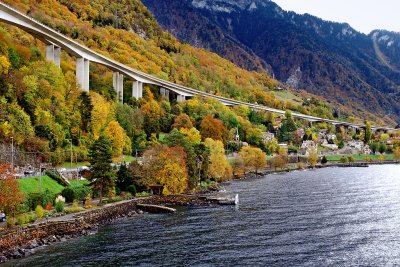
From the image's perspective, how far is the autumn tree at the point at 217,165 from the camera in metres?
110

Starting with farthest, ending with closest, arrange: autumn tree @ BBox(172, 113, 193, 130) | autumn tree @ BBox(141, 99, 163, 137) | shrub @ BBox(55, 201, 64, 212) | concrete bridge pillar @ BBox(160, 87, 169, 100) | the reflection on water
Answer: concrete bridge pillar @ BBox(160, 87, 169, 100) < autumn tree @ BBox(172, 113, 193, 130) < autumn tree @ BBox(141, 99, 163, 137) < shrub @ BBox(55, 201, 64, 212) < the reflection on water

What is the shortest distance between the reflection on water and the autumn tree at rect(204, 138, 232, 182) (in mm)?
26984

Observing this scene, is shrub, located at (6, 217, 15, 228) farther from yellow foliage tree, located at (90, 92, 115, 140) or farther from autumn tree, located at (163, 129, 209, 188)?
yellow foliage tree, located at (90, 92, 115, 140)

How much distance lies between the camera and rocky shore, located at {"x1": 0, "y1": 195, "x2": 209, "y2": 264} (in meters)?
47.0

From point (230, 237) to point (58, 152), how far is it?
3605cm

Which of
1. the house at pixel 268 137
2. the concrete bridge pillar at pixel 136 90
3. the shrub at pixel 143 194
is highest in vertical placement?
the concrete bridge pillar at pixel 136 90

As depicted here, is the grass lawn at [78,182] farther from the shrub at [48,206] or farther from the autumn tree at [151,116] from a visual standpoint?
the autumn tree at [151,116]

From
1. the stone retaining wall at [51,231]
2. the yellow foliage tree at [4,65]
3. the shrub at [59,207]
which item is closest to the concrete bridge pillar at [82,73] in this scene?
the yellow foliage tree at [4,65]

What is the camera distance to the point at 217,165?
11112cm

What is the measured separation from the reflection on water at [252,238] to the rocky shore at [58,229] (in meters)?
1.41

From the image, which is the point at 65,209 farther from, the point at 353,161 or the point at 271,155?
the point at 353,161

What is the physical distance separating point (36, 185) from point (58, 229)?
45.6 ft

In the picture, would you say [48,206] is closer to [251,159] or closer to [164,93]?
[251,159]

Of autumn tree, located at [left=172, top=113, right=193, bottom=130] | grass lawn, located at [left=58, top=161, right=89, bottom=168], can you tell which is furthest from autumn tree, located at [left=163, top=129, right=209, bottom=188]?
autumn tree, located at [left=172, top=113, right=193, bottom=130]
